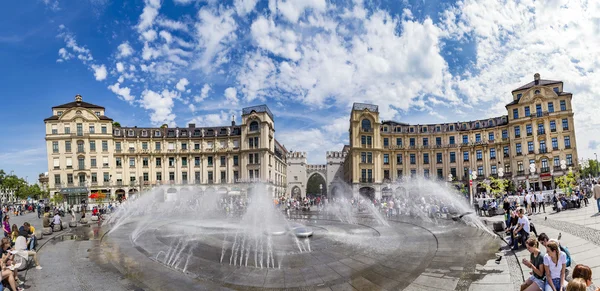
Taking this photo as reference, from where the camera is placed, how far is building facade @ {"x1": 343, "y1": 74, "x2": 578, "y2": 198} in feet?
182

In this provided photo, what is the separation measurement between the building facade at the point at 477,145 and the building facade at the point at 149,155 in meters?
20.3

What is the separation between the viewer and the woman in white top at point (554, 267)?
21.1 ft

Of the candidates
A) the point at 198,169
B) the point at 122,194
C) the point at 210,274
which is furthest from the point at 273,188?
the point at 210,274

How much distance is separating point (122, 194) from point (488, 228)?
67.4m

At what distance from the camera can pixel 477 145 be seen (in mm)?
64188

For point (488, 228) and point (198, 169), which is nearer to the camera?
point (488, 228)

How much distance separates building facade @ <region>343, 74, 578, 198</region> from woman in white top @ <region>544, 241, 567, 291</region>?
51.1 m

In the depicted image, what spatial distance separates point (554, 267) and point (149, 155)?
71153 mm

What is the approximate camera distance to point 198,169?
68375 mm

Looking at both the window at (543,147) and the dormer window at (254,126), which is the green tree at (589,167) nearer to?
the window at (543,147)

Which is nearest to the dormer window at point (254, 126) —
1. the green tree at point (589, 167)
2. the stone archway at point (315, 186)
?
the stone archway at point (315, 186)

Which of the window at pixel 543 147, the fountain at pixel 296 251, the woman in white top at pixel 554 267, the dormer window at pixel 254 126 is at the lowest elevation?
the fountain at pixel 296 251

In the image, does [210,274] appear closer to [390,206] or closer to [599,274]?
[599,274]

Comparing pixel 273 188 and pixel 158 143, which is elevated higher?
pixel 158 143
